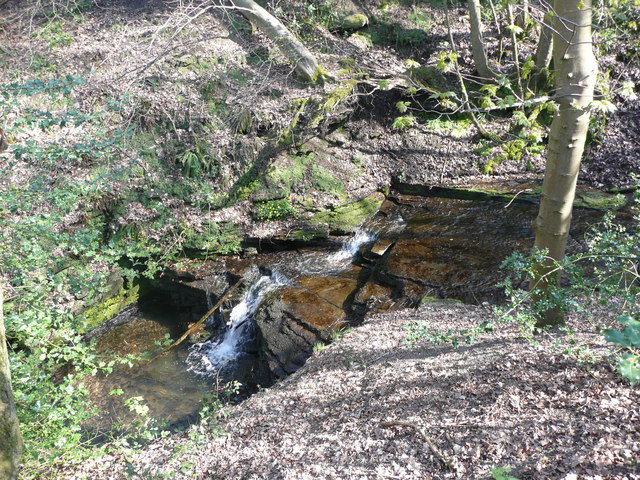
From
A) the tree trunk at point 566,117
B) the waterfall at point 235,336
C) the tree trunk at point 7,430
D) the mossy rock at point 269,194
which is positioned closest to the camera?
the tree trunk at point 7,430

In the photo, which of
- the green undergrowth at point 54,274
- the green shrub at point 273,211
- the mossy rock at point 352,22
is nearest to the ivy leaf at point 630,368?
the green undergrowth at point 54,274

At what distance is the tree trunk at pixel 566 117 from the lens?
316cm

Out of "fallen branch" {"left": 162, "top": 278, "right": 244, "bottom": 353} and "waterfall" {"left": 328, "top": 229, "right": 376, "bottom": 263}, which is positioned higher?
"waterfall" {"left": 328, "top": 229, "right": 376, "bottom": 263}

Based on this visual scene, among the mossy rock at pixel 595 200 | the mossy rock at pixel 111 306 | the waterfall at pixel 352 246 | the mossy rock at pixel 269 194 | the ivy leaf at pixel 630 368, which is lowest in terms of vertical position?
the mossy rock at pixel 111 306

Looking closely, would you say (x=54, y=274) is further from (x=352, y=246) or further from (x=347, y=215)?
(x=347, y=215)

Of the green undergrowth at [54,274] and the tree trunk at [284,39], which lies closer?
the green undergrowth at [54,274]

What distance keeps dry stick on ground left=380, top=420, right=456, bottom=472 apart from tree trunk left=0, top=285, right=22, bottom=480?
2.61 m

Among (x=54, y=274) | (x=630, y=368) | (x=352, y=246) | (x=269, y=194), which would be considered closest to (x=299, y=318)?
(x=352, y=246)

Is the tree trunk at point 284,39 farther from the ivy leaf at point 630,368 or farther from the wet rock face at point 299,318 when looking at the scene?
the ivy leaf at point 630,368

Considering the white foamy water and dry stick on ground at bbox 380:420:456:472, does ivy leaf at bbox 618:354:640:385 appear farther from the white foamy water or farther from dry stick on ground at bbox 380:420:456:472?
the white foamy water

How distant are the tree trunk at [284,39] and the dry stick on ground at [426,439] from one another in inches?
353

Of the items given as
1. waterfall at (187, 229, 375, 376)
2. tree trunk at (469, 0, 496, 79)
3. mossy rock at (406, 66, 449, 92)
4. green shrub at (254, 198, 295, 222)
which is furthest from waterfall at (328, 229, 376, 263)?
tree trunk at (469, 0, 496, 79)

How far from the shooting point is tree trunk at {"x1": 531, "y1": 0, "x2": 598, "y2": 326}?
3.16 meters

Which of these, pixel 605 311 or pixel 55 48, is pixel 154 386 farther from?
pixel 55 48
